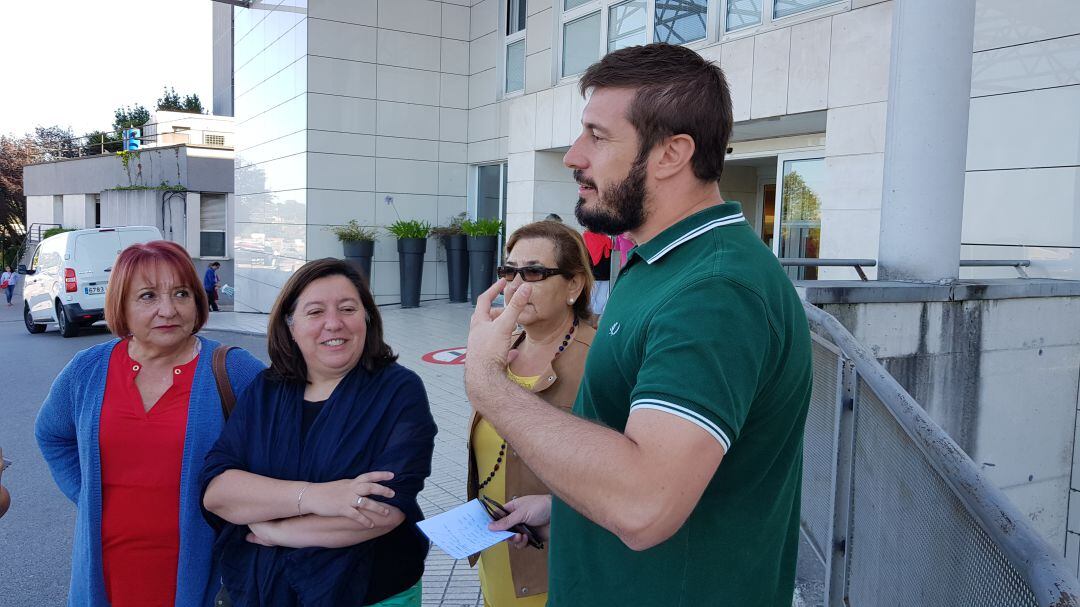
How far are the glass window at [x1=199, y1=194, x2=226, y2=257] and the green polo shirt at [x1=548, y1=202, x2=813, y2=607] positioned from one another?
106 ft

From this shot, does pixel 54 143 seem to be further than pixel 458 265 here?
Yes

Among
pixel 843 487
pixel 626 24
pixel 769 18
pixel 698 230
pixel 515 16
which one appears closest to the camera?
pixel 698 230

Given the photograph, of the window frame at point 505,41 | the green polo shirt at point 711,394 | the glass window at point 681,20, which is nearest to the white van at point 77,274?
the window frame at point 505,41

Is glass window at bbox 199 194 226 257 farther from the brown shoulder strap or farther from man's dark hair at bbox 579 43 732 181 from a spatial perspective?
man's dark hair at bbox 579 43 732 181

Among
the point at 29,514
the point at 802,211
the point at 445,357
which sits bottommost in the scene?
the point at 29,514

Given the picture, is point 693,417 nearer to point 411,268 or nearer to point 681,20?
point 681,20

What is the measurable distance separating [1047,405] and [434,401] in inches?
219

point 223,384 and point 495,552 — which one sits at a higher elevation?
point 223,384

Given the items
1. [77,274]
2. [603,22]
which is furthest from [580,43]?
[77,274]

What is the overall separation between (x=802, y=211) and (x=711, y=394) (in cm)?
936

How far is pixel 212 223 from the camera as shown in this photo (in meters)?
31.5

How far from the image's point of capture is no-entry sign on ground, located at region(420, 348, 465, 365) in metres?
10.6

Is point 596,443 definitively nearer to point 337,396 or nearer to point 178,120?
point 337,396

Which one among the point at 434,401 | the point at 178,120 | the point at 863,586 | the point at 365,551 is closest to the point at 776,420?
the point at 365,551
